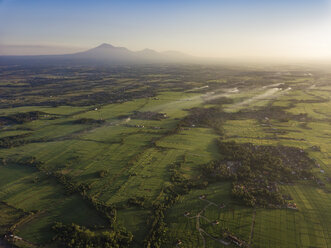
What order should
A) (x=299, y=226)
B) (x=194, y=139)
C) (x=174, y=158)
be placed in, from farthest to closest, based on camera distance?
1. (x=194, y=139)
2. (x=174, y=158)
3. (x=299, y=226)

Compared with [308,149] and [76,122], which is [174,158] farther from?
[76,122]

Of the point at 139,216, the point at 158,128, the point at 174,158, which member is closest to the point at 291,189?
the point at 174,158

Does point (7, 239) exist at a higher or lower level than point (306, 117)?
lower

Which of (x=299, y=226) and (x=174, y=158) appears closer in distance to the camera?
(x=299, y=226)

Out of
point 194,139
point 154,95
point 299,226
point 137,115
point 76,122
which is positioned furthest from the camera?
point 154,95

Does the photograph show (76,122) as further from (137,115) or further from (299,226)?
(299,226)

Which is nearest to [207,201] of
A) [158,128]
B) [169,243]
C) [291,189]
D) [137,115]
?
[169,243]
